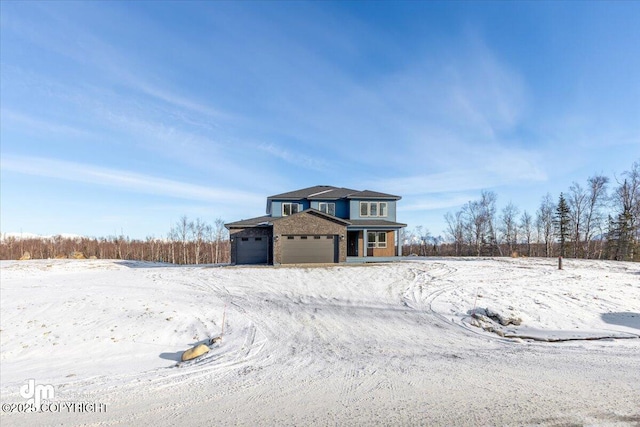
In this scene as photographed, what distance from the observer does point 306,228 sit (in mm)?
22641

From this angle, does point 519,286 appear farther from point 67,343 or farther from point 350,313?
point 67,343

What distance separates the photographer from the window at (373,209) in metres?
26.1

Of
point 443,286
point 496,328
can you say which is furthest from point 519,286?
point 496,328

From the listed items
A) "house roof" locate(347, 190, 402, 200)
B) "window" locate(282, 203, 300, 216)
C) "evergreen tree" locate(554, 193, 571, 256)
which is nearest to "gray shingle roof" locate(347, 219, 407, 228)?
"house roof" locate(347, 190, 402, 200)

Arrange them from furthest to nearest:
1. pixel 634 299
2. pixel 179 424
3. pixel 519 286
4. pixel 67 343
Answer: pixel 519 286 → pixel 634 299 → pixel 67 343 → pixel 179 424

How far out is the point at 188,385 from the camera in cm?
606

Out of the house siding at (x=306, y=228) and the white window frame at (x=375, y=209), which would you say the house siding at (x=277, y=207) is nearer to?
the house siding at (x=306, y=228)

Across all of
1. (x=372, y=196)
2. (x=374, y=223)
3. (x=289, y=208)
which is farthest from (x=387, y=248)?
(x=289, y=208)

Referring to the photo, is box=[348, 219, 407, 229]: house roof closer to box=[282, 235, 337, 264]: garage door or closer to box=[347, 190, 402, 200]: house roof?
box=[347, 190, 402, 200]: house roof

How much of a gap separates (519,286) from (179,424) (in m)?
16.5

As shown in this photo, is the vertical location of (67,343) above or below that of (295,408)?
below

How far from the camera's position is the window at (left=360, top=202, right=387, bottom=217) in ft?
85.6

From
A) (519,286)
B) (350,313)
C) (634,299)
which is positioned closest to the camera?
(350,313)

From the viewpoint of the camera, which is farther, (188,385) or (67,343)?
(67,343)
